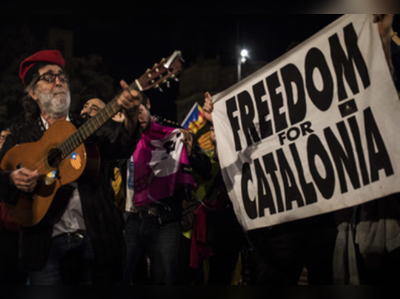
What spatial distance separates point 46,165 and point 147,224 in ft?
3.19

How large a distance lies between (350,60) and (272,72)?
69cm

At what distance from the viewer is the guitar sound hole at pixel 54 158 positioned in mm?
3037

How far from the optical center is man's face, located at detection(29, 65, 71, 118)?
3333mm

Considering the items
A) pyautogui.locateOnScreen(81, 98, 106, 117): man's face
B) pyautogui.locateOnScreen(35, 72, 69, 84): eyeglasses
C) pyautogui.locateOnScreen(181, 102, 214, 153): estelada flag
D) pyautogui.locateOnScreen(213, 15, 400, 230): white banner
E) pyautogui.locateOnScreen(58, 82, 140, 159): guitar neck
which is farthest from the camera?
pyautogui.locateOnScreen(181, 102, 214, 153): estelada flag

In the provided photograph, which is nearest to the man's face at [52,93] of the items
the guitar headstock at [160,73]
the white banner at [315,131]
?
the guitar headstock at [160,73]

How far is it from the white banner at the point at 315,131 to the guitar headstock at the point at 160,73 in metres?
0.98

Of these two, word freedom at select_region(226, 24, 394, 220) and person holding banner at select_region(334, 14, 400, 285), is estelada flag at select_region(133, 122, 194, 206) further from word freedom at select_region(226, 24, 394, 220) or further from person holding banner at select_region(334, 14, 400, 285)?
person holding banner at select_region(334, 14, 400, 285)

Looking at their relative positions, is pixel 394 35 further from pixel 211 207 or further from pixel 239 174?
pixel 211 207

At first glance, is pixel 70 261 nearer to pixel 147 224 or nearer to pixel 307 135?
pixel 147 224

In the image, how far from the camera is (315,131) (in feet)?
9.56

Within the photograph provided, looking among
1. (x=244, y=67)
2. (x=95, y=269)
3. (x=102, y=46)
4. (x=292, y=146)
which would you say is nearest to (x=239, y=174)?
(x=292, y=146)

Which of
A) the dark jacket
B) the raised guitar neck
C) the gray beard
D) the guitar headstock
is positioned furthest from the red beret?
the guitar headstock

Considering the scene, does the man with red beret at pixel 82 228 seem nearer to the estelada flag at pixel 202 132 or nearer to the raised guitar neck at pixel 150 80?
the raised guitar neck at pixel 150 80

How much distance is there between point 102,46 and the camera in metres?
8.25
